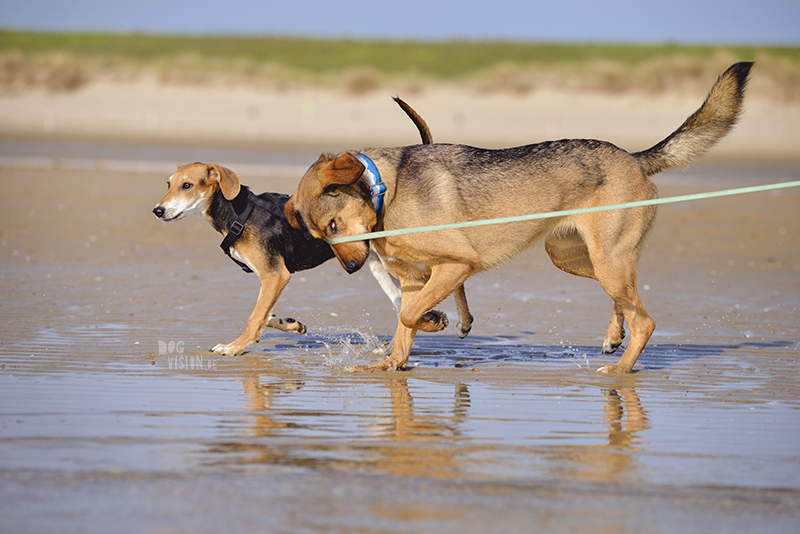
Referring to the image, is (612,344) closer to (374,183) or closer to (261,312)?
(374,183)

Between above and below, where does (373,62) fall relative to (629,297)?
above

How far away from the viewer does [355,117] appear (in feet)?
118

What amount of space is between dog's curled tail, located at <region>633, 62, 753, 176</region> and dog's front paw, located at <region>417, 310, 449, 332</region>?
76.7 inches

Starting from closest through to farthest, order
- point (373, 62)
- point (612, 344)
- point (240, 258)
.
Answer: point (612, 344), point (240, 258), point (373, 62)

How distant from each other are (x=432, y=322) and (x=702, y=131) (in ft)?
8.51

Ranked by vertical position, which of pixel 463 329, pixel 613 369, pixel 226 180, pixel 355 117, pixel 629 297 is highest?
pixel 355 117

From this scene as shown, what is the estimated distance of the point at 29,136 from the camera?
29938mm

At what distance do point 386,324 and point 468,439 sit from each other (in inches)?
144

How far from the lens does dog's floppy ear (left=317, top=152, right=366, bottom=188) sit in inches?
254

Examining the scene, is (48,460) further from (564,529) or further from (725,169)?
(725,169)

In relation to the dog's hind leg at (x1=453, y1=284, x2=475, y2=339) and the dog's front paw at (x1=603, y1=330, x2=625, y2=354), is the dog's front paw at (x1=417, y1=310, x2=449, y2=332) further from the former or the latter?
the dog's front paw at (x1=603, y1=330, x2=625, y2=354)

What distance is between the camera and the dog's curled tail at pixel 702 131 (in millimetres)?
7547

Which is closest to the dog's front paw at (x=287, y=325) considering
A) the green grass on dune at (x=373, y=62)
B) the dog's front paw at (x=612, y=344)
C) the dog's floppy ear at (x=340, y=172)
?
the dog's floppy ear at (x=340, y=172)

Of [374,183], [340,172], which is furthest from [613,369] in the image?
[340,172]
